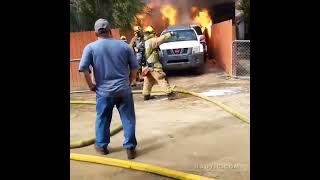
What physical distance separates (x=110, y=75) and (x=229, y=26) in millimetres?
9906

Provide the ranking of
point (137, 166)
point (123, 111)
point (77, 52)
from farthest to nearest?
1. point (77, 52)
2. point (123, 111)
3. point (137, 166)

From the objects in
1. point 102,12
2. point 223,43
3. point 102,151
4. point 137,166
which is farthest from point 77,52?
point 137,166

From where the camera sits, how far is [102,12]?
19812 mm

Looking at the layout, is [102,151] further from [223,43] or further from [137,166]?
[223,43]

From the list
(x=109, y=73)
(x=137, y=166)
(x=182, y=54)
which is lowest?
(x=137, y=166)

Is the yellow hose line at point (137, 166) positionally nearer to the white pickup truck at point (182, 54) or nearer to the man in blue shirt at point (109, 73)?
the man in blue shirt at point (109, 73)

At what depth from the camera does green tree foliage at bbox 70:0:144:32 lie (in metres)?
18.7

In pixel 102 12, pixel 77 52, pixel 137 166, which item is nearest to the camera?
pixel 137 166

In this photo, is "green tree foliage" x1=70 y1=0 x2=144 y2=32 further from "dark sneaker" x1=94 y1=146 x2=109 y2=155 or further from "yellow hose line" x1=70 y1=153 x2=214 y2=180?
"yellow hose line" x1=70 y1=153 x2=214 y2=180

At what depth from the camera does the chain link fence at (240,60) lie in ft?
45.6

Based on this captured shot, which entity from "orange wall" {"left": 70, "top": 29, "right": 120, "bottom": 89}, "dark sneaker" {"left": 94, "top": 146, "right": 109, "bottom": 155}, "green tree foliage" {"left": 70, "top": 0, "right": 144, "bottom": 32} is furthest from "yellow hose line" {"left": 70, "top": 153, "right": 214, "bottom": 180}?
"green tree foliage" {"left": 70, "top": 0, "right": 144, "bottom": 32}

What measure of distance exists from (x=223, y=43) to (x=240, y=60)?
1.68 m
